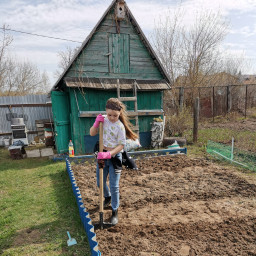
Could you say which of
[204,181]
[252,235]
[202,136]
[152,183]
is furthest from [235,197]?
[202,136]

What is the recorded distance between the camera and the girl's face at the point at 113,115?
295 centimetres

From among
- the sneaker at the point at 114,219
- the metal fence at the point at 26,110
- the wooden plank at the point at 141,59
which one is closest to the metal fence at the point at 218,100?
the wooden plank at the point at 141,59

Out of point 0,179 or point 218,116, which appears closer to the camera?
point 0,179

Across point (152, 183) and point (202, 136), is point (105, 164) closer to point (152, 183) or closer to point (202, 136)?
point (152, 183)

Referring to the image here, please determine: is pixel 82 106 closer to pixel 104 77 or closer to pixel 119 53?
pixel 104 77

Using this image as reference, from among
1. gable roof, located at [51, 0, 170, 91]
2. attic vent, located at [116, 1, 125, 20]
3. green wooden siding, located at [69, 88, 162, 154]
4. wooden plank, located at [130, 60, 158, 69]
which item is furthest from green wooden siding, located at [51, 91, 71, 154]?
attic vent, located at [116, 1, 125, 20]

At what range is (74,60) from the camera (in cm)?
708

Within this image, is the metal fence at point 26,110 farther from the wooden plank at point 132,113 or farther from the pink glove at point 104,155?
the pink glove at point 104,155

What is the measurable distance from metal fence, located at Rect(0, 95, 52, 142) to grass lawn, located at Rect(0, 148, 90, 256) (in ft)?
14.6

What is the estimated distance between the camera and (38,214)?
360 centimetres

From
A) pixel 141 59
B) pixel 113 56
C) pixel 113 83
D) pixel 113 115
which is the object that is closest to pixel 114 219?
pixel 113 115

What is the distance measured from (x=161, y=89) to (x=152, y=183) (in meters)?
4.57

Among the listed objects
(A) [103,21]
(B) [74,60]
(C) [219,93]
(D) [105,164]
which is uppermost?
(A) [103,21]

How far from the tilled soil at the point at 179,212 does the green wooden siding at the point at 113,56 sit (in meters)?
3.62
